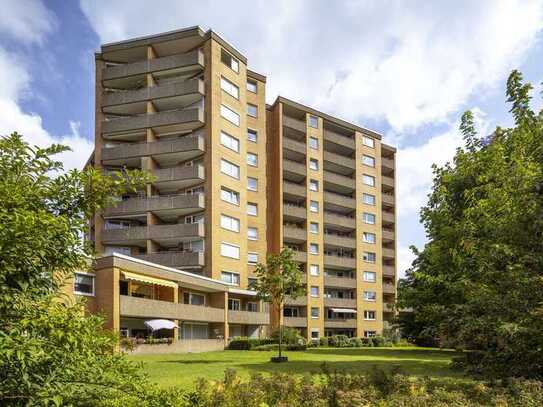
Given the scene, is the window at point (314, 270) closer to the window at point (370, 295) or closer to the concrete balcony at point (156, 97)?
the window at point (370, 295)

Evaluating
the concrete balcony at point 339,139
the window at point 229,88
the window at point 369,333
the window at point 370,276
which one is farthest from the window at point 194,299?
the window at point 370,276

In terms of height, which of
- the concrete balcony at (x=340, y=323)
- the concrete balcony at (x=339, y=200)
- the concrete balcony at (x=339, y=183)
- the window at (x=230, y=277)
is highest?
the concrete balcony at (x=339, y=183)

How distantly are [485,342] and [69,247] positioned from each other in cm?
1186

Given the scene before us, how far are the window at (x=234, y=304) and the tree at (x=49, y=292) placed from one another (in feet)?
154

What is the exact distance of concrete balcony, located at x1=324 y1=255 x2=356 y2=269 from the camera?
67.4 metres

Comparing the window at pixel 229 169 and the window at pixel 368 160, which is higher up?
the window at pixel 368 160

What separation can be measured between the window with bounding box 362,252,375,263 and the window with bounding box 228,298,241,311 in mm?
26354

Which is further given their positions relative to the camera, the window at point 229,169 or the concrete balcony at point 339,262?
the concrete balcony at point 339,262

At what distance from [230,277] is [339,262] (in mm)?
22747

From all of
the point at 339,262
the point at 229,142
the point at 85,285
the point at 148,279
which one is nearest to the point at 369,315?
the point at 339,262

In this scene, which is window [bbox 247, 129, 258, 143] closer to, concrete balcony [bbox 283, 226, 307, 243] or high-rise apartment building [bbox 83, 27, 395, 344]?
high-rise apartment building [bbox 83, 27, 395, 344]

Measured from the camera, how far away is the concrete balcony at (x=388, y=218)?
259 feet

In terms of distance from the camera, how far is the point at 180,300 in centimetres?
4328

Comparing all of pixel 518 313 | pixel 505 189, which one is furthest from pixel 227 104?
pixel 518 313
